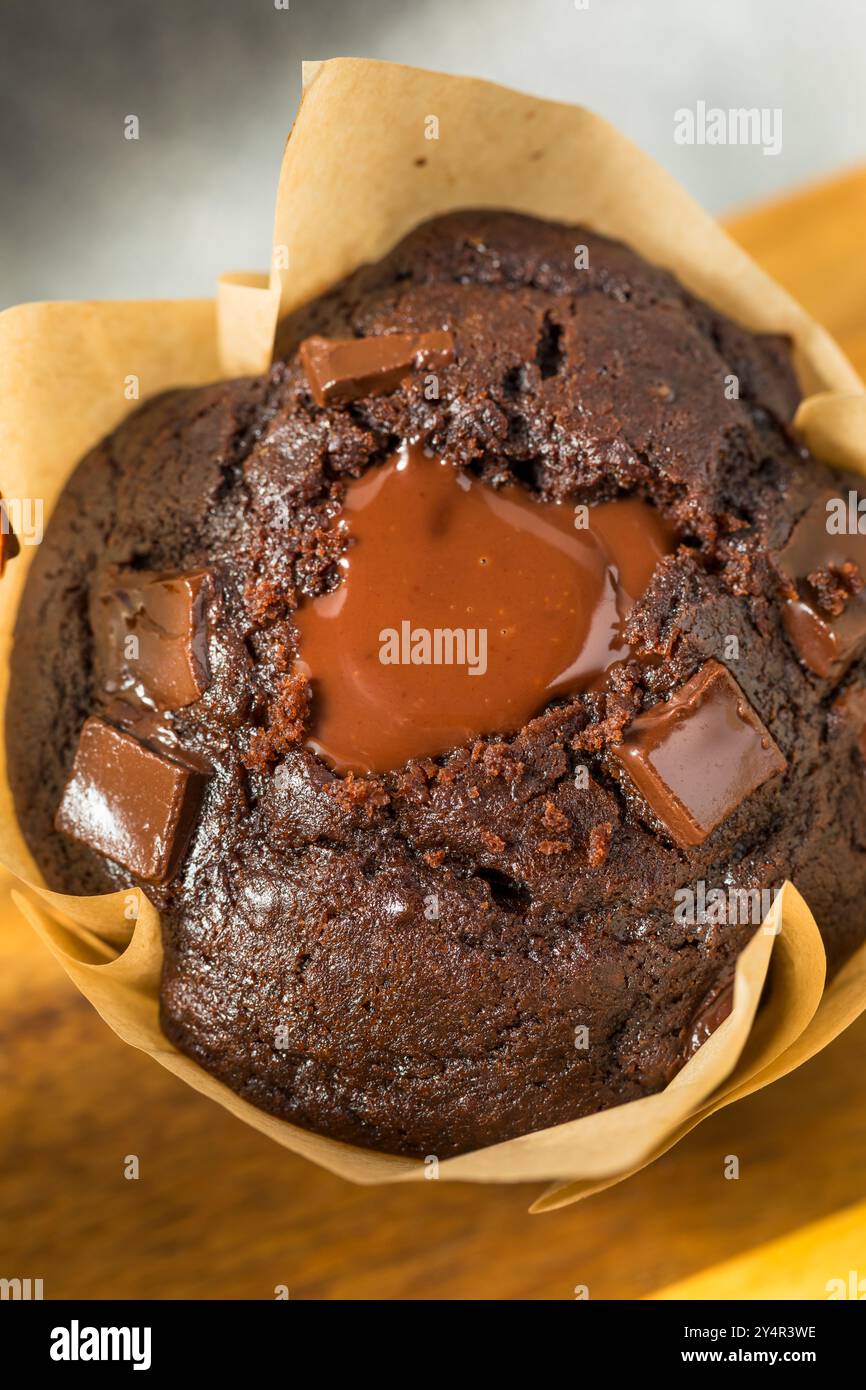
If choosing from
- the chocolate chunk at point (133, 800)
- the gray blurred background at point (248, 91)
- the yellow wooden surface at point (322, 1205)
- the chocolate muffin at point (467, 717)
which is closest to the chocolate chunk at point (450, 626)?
the chocolate muffin at point (467, 717)

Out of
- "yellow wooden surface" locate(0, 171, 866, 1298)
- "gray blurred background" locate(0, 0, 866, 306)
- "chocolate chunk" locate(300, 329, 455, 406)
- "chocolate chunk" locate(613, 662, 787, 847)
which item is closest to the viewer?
"chocolate chunk" locate(613, 662, 787, 847)

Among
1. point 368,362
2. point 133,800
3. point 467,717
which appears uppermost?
point 368,362

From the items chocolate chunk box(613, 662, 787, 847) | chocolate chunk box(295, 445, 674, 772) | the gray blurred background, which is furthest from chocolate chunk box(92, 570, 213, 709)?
the gray blurred background

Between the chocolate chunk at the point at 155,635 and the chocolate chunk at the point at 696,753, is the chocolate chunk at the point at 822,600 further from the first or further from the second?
the chocolate chunk at the point at 155,635

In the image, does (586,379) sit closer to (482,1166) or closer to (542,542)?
(542,542)

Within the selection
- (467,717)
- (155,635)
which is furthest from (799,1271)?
(155,635)

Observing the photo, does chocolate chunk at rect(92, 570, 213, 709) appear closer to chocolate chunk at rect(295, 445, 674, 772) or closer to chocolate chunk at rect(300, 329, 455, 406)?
chocolate chunk at rect(295, 445, 674, 772)

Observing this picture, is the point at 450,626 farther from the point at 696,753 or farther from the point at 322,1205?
the point at 322,1205
